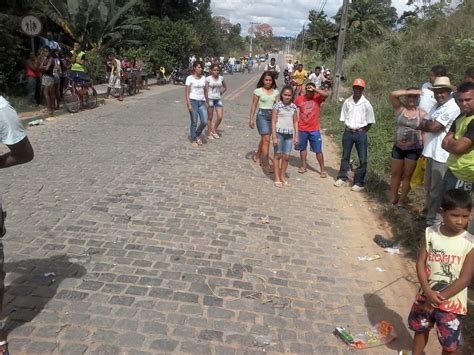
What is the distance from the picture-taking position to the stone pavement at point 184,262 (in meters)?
3.35

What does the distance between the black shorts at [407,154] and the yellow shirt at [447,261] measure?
3549 millimetres

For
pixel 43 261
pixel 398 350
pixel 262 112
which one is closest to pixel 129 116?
pixel 262 112

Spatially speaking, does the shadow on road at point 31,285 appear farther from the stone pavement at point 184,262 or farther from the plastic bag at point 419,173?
the plastic bag at point 419,173

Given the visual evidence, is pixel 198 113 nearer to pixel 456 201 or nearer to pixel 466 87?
pixel 466 87

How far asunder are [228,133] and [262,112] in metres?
3.43

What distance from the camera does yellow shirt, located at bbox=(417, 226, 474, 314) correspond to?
278cm

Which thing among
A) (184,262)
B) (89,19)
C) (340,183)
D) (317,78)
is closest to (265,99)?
(340,183)

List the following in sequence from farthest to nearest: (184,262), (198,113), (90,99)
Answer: (90,99) → (198,113) → (184,262)

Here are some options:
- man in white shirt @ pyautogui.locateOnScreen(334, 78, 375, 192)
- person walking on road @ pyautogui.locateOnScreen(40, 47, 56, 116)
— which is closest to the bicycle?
person walking on road @ pyautogui.locateOnScreen(40, 47, 56, 116)

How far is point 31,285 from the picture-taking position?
381 centimetres

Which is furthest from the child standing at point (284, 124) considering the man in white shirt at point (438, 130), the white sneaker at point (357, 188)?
the man in white shirt at point (438, 130)

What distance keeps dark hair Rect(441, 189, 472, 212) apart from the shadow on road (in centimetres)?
306

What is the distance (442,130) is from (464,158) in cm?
120

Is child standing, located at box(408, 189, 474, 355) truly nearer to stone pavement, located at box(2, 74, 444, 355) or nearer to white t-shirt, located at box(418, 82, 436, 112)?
stone pavement, located at box(2, 74, 444, 355)
